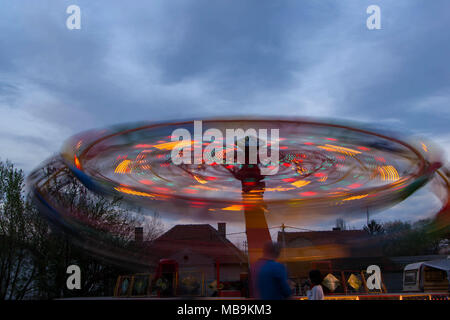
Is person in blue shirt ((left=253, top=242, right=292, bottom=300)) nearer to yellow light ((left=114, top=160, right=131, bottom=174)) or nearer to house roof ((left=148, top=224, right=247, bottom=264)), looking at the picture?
yellow light ((left=114, top=160, right=131, bottom=174))

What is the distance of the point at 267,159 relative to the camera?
13.8 metres

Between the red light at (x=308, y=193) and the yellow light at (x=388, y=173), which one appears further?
the red light at (x=308, y=193)

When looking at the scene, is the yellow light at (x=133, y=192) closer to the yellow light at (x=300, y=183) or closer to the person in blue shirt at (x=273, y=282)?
the yellow light at (x=300, y=183)

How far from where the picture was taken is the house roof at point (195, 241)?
36.6 metres

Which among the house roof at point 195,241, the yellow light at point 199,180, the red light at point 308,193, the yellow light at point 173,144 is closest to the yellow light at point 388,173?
the red light at point 308,193

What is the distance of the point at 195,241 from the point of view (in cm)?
3853

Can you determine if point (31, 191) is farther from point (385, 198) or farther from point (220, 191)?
point (385, 198)

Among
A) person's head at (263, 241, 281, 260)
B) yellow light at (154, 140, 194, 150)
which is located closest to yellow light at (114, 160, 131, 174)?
yellow light at (154, 140, 194, 150)

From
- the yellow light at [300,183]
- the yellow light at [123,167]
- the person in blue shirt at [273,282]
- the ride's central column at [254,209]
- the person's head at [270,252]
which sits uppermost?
the yellow light at [123,167]

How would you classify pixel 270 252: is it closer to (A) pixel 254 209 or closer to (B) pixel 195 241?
(A) pixel 254 209

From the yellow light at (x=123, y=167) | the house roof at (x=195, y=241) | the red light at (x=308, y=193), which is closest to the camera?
the yellow light at (x=123, y=167)

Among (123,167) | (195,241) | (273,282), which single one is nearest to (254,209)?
(123,167)

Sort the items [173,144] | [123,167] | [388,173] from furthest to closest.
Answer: [388,173] → [123,167] → [173,144]

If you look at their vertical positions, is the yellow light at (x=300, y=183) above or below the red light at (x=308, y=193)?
above
